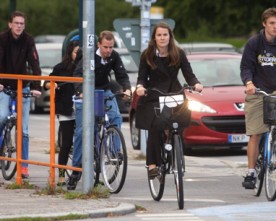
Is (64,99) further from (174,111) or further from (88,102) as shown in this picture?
(174,111)

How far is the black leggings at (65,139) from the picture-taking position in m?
12.5

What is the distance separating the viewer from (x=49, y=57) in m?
29.8

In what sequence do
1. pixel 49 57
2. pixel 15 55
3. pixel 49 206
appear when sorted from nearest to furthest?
1. pixel 49 206
2. pixel 15 55
3. pixel 49 57

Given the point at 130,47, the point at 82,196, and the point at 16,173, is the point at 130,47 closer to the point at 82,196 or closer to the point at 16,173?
the point at 16,173

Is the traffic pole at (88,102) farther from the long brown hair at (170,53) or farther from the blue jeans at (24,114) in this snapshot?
the blue jeans at (24,114)

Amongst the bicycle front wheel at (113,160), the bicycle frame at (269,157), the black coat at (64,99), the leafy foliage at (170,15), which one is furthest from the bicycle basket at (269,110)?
the leafy foliage at (170,15)

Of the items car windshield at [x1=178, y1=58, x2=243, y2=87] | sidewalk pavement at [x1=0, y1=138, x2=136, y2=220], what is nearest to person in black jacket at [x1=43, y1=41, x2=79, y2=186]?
sidewalk pavement at [x1=0, y1=138, x2=136, y2=220]

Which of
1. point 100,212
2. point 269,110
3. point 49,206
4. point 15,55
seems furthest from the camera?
point 15,55

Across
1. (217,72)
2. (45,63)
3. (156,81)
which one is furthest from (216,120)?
(45,63)

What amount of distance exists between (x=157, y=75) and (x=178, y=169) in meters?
1.08

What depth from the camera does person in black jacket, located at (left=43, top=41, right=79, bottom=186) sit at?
12.1 m

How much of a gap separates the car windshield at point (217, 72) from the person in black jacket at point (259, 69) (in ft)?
21.2

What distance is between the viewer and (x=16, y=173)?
12.9 m

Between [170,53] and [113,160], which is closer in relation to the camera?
[170,53]
